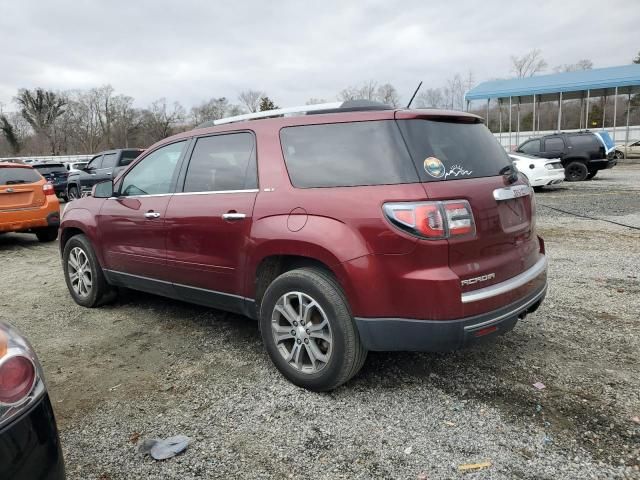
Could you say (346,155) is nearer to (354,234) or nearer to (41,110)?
(354,234)

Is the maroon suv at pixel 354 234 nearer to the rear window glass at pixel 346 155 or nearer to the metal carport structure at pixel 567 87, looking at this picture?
the rear window glass at pixel 346 155

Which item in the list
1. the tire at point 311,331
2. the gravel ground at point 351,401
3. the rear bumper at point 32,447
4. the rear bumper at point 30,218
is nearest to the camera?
the rear bumper at point 32,447

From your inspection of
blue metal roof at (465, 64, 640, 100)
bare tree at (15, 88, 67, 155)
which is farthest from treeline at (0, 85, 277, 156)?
blue metal roof at (465, 64, 640, 100)

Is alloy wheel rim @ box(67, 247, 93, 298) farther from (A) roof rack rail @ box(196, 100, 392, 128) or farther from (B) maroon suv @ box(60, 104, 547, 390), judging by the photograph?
(A) roof rack rail @ box(196, 100, 392, 128)

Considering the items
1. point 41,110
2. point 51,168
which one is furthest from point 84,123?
point 51,168

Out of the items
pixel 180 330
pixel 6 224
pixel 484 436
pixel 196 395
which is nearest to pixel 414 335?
pixel 484 436

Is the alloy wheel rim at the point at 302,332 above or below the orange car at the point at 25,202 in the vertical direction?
below

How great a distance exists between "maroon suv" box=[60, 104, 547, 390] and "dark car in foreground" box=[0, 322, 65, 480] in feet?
5.19

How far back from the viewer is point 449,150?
299cm

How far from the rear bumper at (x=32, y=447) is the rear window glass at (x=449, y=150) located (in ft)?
6.93

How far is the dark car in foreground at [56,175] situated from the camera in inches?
728

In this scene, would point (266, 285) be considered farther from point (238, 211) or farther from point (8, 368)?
point (8, 368)

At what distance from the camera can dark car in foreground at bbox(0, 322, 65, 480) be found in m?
1.57

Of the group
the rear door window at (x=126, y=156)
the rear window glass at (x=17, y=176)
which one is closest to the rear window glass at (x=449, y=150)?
the rear window glass at (x=17, y=176)
